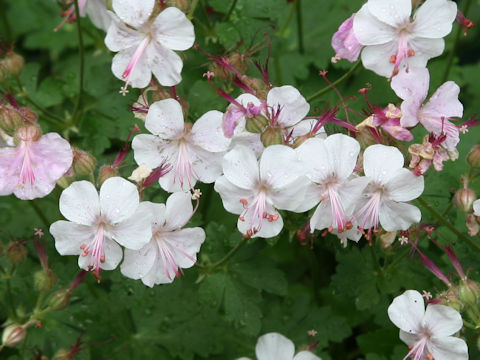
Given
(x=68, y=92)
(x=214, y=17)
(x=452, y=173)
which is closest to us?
(x=452, y=173)

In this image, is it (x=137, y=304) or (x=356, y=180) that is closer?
(x=356, y=180)

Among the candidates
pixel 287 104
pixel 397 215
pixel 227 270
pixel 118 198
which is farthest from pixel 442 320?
pixel 118 198

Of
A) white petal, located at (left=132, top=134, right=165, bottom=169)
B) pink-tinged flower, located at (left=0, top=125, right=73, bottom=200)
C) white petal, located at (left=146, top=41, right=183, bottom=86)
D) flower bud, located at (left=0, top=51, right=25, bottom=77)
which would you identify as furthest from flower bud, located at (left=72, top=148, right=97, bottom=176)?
flower bud, located at (left=0, top=51, right=25, bottom=77)

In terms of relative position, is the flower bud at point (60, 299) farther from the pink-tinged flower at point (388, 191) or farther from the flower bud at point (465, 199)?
the flower bud at point (465, 199)

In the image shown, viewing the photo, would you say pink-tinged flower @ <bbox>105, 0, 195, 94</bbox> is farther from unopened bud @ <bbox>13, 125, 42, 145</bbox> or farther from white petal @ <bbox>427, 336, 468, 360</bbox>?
white petal @ <bbox>427, 336, 468, 360</bbox>

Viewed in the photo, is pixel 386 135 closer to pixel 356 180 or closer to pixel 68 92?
pixel 356 180

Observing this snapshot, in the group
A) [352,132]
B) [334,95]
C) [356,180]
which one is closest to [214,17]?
[334,95]

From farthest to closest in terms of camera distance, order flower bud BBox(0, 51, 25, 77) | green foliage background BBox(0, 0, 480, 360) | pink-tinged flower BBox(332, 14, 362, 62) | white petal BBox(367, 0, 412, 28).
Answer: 1. flower bud BBox(0, 51, 25, 77)
2. green foliage background BBox(0, 0, 480, 360)
3. pink-tinged flower BBox(332, 14, 362, 62)
4. white petal BBox(367, 0, 412, 28)
